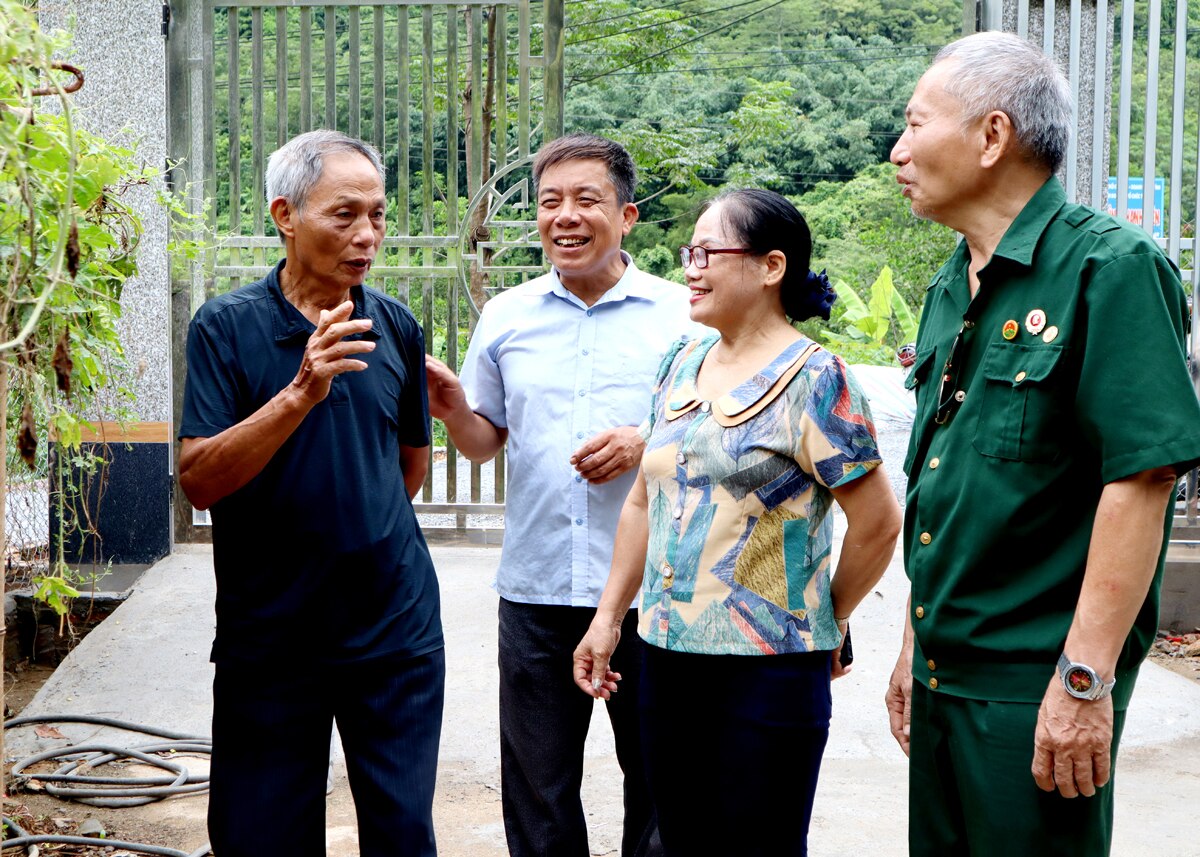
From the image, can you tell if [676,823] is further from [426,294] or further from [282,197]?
[426,294]

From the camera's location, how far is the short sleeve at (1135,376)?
Answer: 1.88 meters

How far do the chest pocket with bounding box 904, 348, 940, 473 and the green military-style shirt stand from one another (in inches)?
3.4

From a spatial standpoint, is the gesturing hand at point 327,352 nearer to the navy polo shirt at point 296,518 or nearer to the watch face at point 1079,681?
the navy polo shirt at point 296,518

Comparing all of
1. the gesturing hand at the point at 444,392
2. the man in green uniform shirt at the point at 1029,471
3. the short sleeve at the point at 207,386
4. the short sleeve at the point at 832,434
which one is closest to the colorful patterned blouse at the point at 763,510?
the short sleeve at the point at 832,434

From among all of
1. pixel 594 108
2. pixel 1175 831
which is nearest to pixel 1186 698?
pixel 1175 831

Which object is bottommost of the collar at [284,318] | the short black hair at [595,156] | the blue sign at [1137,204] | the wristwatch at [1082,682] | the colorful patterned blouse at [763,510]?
the wristwatch at [1082,682]

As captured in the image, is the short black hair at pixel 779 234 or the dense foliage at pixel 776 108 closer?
the short black hair at pixel 779 234

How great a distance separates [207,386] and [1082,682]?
169cm

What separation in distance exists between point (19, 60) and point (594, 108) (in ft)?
81.7

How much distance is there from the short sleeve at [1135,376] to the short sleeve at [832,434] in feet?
1.66

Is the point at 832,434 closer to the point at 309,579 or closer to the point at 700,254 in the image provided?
the point at 700,254

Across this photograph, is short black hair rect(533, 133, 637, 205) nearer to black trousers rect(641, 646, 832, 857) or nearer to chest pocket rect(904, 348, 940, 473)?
chest pocket rect(904, 348, 940, 473)

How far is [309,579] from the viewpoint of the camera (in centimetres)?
256

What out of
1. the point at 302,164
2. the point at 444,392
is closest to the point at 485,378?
the point at 444,392
